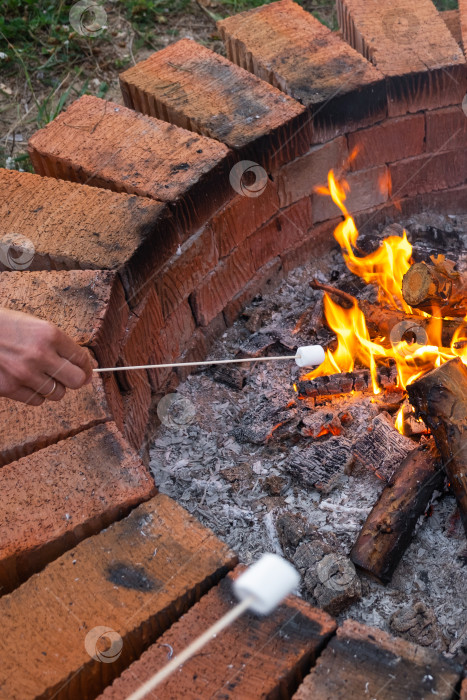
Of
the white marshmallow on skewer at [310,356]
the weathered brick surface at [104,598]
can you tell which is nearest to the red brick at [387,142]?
the white marshmallow on skewer at [310,356]

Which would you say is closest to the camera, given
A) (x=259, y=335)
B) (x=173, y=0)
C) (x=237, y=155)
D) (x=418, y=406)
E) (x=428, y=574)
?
(x=428, y=574)

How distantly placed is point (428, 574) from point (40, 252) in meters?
1.79

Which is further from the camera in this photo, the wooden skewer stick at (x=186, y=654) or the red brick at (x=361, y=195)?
the red brick at (x=361, y=195)

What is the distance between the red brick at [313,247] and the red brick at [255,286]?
2.6 inches

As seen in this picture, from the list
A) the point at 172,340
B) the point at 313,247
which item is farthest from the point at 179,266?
the point at 313,247

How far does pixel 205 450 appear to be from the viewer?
272cm

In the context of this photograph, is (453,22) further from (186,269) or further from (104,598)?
(104,598)

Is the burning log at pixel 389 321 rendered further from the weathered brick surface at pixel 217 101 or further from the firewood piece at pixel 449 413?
the weathered brick surface at pixel 217 101

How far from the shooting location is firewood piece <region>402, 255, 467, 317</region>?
281 cm

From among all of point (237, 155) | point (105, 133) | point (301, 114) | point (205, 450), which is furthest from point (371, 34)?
point (205, 450)

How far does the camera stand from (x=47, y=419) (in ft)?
7.13

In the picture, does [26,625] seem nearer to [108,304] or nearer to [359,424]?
[108,304]

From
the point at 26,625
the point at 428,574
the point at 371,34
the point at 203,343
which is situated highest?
the point at 371,34

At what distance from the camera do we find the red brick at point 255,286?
3346 mm
